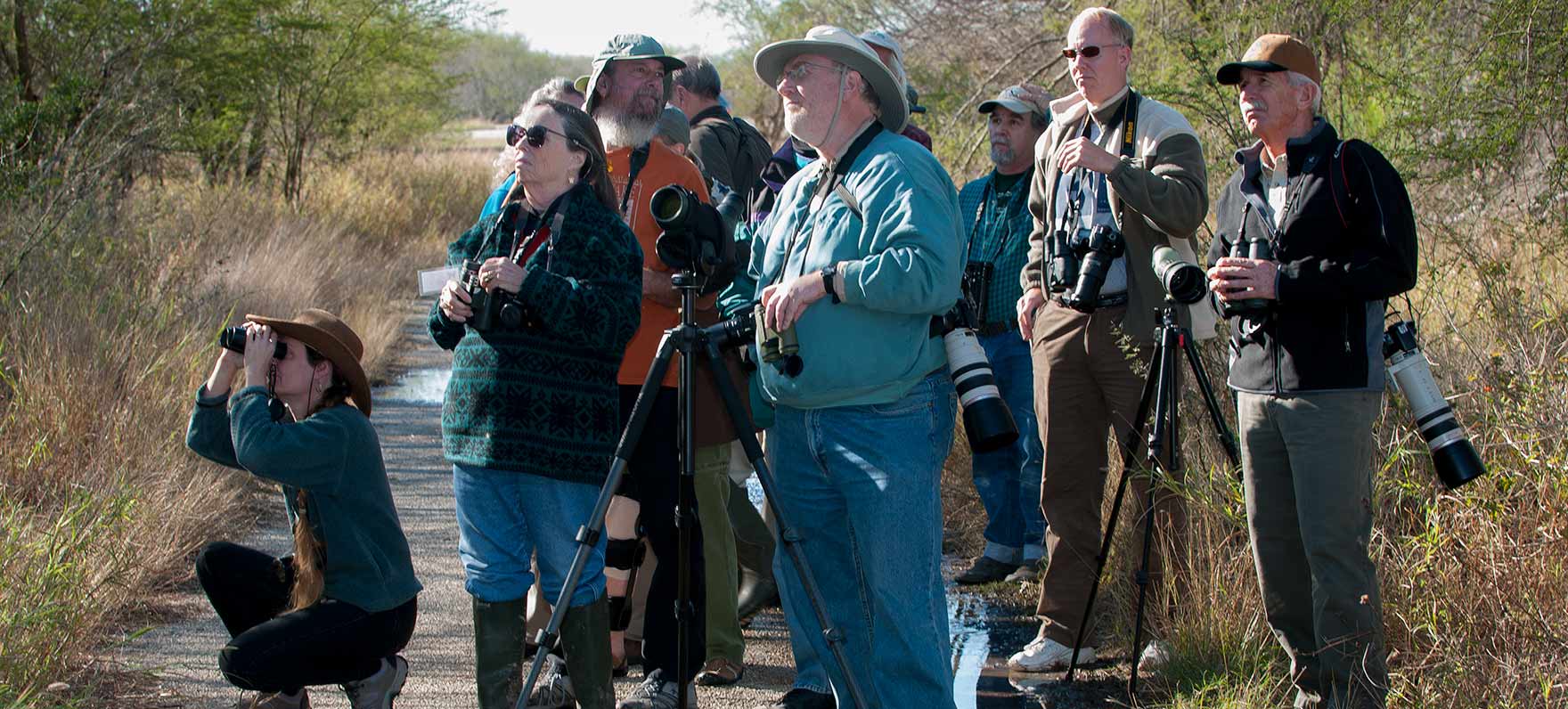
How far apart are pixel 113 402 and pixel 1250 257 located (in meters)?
4.72

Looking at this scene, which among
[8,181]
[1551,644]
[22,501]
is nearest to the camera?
[1551,644]

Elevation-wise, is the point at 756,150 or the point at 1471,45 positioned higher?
the point at 1471,45

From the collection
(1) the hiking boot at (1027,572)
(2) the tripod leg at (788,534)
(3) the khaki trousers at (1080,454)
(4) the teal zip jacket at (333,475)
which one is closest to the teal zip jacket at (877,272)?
(2) the tripod leg at (788,534)

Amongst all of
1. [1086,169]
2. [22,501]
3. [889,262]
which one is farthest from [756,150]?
[22,501]

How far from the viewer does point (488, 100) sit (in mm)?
72938

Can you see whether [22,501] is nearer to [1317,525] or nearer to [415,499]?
[415,499]

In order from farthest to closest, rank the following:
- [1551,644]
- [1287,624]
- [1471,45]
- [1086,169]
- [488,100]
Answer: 1. [488,100]
2. [1471,45]
3. [1086,169]
4. [1287,624]
5. [1551,644]

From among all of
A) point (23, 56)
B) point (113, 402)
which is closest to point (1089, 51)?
point (113, 402)

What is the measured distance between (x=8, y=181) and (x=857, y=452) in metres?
6.54

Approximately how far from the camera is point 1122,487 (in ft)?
14.8

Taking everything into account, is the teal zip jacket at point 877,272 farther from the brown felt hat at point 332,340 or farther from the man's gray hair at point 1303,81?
the brown felt hat at point 332,340

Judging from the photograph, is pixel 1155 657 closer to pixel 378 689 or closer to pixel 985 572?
pixel 985 572

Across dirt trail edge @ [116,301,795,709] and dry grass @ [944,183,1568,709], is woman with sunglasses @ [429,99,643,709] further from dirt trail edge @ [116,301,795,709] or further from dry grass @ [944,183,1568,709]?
dry grass @ [944,183,1568,709]

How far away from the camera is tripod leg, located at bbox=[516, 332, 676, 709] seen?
11.6ft
